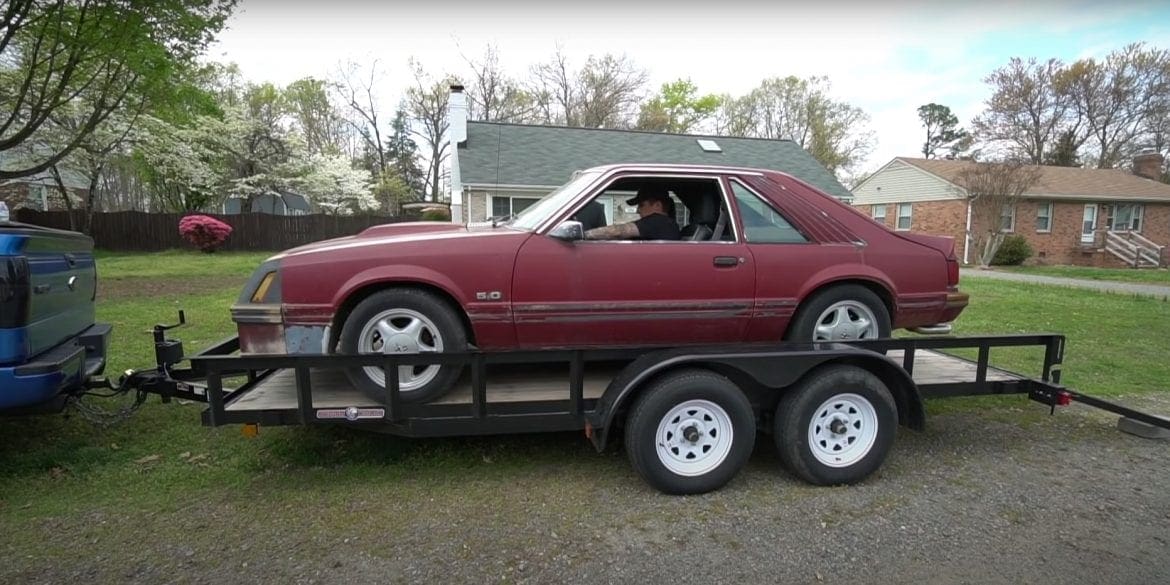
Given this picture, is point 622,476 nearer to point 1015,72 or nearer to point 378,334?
point 378,334

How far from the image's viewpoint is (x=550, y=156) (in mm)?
19281

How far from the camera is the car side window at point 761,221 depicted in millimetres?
3895

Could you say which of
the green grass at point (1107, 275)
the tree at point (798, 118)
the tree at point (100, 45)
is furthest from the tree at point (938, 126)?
the tree at point (100, 45)

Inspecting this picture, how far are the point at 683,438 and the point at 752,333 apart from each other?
870 mm

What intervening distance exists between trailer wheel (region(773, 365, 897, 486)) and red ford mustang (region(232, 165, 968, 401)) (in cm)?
46

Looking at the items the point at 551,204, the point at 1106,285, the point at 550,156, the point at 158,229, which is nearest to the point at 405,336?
the point at 551,204

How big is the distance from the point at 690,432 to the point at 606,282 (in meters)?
1.00

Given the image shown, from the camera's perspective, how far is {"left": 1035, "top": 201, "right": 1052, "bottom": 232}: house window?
82.6 ft

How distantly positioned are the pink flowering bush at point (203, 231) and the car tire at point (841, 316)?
22.5 m

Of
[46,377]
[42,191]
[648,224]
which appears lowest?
[46,377]

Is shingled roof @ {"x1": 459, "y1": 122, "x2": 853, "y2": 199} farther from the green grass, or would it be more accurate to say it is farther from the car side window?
the car side window

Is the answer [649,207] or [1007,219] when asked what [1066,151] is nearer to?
[1007,219]

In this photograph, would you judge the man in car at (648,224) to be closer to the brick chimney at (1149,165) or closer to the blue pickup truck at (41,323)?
the blue pickup truck at (41,323)

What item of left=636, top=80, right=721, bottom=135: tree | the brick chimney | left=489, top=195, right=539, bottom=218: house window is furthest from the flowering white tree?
the brick chimney
